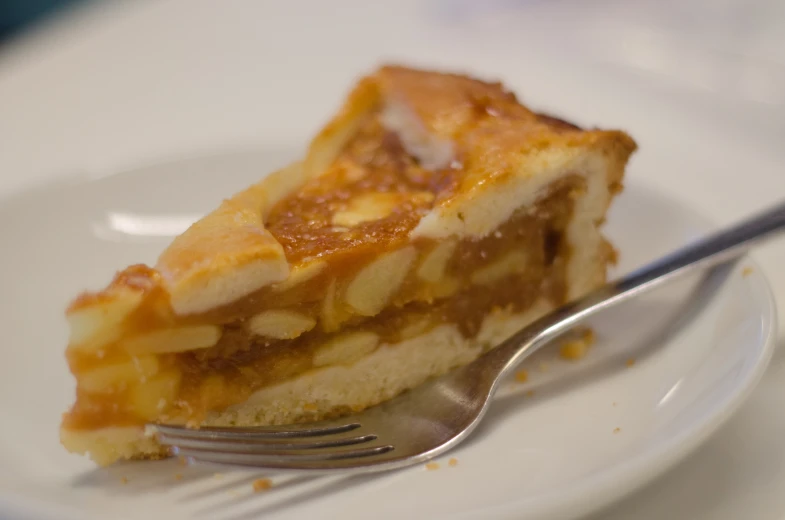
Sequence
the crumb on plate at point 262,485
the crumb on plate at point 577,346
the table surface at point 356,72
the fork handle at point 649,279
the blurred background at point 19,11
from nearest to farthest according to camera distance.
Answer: the crumb on plate at point 262,485 → the fork handle at point 649,279 → the crumb on plate at point 577,346 → the table surface at point 356,72 → the blurred background at point 19,11

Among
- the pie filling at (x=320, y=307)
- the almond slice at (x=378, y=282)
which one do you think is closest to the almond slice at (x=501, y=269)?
the pie filling at (x=320, y=307)

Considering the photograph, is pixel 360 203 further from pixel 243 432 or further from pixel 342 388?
pixel 243 432

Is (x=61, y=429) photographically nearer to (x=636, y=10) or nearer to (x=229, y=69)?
(x=229, y=69)

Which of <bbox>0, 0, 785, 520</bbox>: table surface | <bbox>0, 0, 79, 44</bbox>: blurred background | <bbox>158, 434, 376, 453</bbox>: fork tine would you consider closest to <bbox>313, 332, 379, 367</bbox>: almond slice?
<bbox>158, 434, 376, 453</bbox>: fork tine

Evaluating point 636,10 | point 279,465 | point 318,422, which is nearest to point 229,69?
point 636,10

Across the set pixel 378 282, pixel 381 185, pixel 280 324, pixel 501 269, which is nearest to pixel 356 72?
pixel 381 185

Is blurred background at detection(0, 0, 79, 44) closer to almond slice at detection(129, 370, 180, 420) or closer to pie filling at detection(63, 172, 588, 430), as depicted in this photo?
pie filling at detection(63, 172, 588, 430)

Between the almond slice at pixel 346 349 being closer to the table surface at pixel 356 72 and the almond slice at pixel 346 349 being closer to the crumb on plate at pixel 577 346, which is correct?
the crumb on plate at pixel 577 346
